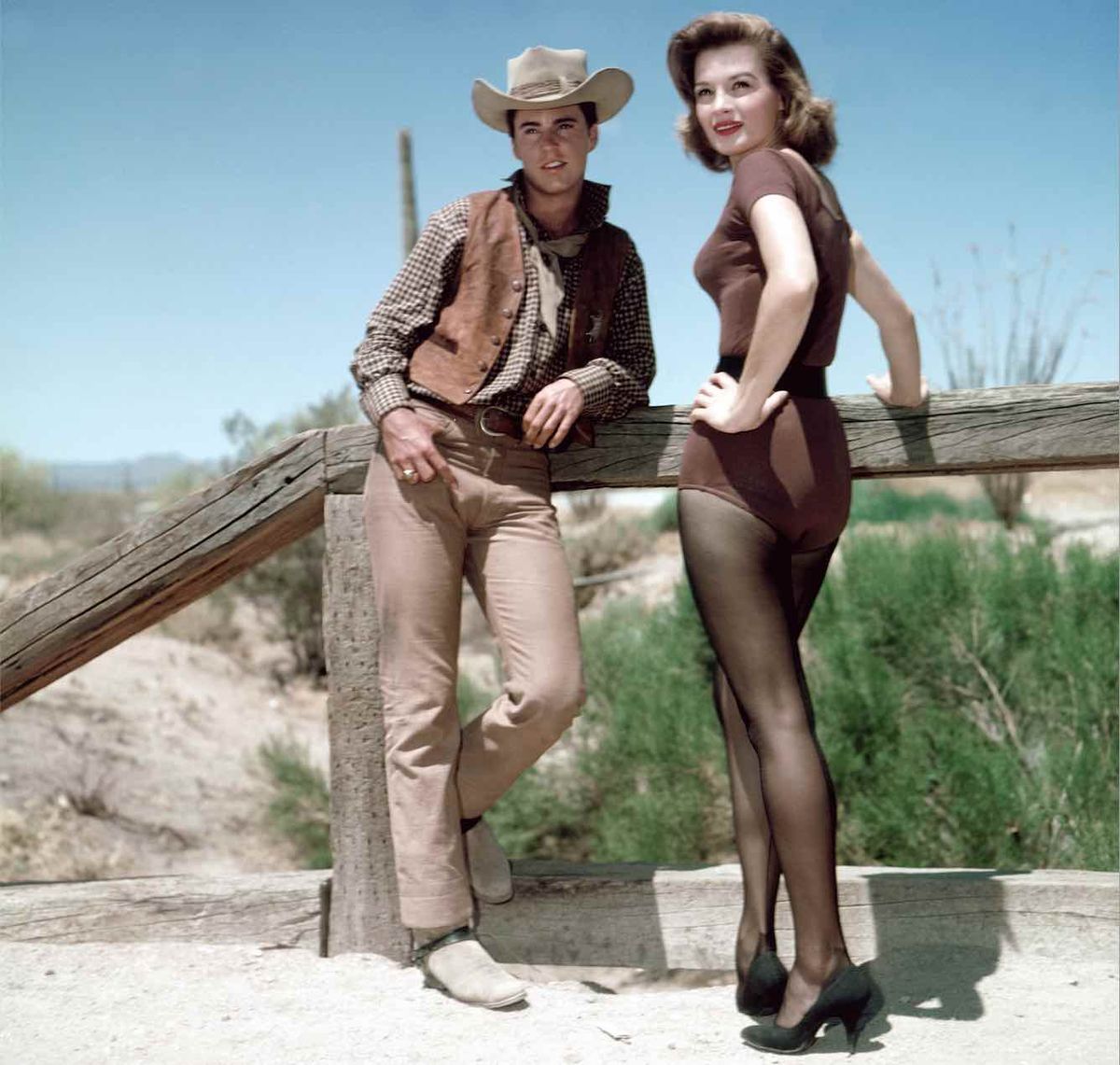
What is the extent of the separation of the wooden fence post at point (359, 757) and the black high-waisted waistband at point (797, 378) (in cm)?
104

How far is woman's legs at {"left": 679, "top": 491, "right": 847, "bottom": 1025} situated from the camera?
242cm

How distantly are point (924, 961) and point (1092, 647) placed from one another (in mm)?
2808

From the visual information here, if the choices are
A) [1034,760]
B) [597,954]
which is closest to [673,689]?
[1034,760]

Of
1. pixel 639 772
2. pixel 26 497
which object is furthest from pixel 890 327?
pixel 26 497

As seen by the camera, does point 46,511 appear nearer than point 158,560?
No

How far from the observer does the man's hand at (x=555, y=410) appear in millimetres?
2779

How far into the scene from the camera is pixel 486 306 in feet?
9.32

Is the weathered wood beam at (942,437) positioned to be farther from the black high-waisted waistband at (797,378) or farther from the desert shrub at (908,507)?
the desert shrub at (908,507)

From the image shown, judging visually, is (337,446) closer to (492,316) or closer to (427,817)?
(492,316)

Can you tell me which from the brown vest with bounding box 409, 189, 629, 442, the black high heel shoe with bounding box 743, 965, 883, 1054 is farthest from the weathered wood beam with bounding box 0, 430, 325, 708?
the black high heel shoe with bounding box 743, 965, 883, 1054

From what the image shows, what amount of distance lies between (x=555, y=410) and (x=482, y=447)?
21 centimetres

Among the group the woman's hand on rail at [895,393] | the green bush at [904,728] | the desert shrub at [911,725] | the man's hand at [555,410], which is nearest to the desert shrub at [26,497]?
the green bush at [904,728]

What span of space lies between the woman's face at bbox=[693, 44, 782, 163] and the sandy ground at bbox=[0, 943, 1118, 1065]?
187 cm

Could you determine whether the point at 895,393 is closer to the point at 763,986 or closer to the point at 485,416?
the point at 485,416
